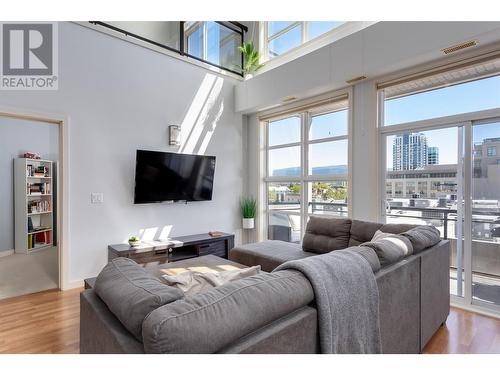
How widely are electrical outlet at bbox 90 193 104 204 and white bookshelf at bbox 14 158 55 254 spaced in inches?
105

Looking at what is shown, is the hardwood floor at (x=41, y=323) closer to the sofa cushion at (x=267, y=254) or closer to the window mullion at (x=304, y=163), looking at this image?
the sofa cushion at (x=267, y=254)

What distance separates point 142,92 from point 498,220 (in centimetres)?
440

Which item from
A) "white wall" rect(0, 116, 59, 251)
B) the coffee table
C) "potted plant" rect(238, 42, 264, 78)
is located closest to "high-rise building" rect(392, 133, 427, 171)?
the coffee table

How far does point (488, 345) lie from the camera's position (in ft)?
6.95

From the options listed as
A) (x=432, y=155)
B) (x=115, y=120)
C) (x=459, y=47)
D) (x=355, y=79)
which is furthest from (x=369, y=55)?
(x=115, y=120)

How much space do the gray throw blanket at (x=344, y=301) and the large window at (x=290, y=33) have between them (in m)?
3.75

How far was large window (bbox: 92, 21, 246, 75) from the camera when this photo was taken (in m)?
3.84

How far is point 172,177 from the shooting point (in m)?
3.99

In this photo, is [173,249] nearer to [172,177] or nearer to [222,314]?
[172,177]

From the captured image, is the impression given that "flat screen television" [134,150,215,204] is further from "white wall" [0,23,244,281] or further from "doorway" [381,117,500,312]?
"doorway" [381,117,500,312]

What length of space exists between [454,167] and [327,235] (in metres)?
1.51

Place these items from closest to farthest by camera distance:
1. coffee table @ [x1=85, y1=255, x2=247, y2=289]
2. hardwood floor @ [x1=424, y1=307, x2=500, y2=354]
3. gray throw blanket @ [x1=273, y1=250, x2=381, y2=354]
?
gray throw blanket @ [x1=273, y1=250, x2=381, y2=354] → hardwood floor @ [x1=424, y1=307, x2=500, y2=354] → coffee table @ [x1=85, y1=255, x2=247, y2=289]

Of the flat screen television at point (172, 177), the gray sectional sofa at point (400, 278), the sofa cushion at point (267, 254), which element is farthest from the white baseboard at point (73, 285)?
the gray sectional sofa at point (400, 278)
